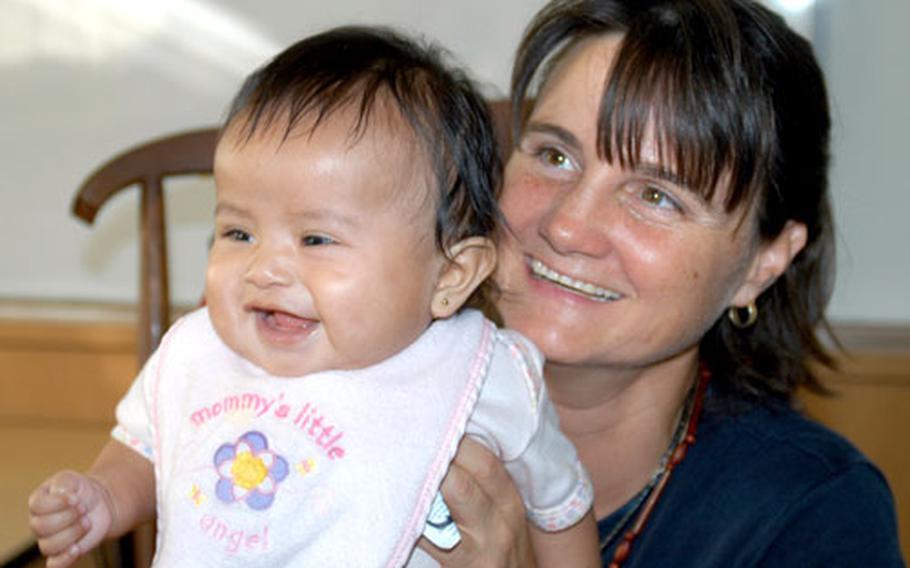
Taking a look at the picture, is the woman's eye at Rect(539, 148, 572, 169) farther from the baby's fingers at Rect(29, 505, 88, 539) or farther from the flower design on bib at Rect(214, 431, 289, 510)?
the baby's fingers at Rect(29, 505, 88, 539)

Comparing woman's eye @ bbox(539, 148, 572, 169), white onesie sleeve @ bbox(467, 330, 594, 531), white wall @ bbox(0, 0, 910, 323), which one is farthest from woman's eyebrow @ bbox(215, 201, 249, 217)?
white wall @ bbox(0, 0, 910, 323)

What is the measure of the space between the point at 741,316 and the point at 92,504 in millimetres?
983

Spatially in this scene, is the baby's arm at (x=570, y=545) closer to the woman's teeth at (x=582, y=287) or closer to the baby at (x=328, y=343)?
the baby at (x=328, y=343)

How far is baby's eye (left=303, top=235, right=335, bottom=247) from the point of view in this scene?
3.72ft

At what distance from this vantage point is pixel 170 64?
2688mm

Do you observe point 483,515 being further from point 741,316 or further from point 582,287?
point 741,316

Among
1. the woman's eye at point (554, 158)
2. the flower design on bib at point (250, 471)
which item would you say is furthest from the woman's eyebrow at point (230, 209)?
the woman's eye at point (554, 158)

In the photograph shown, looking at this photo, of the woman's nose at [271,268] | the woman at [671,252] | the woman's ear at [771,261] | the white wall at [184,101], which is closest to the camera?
the woman's nose at [271,268]

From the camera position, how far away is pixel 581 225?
151 cm

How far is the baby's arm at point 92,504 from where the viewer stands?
1175mm

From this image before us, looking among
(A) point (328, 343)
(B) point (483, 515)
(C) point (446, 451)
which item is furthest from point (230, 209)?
(B) point (483, 515)

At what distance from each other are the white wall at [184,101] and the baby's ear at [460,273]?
1.31 metres

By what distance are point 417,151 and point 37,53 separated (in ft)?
6.02

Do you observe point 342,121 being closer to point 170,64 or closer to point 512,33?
point 512,33
